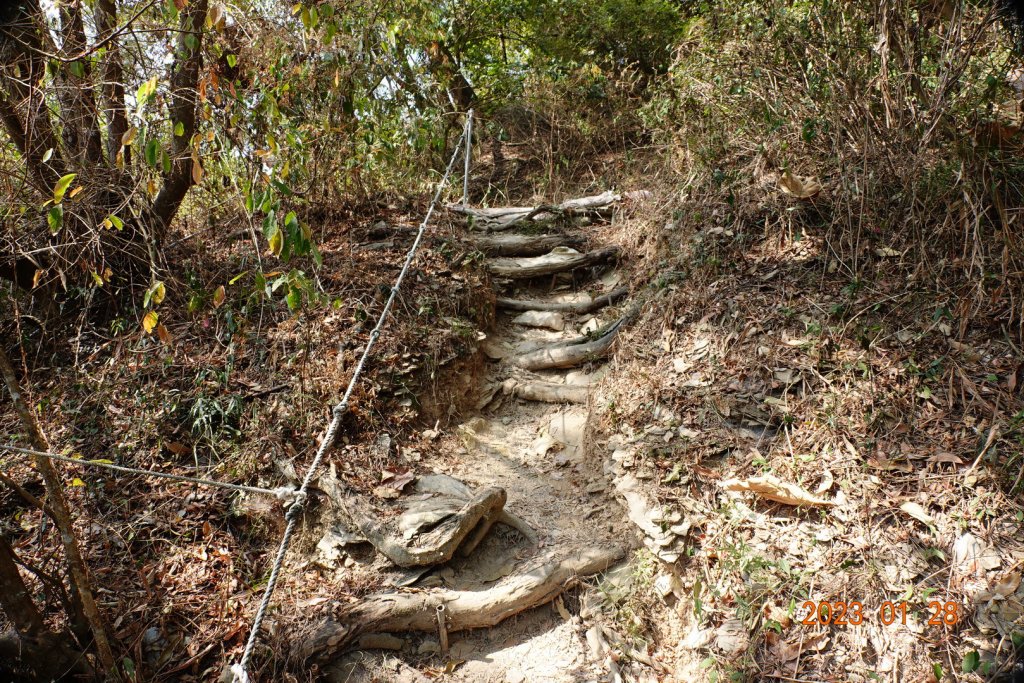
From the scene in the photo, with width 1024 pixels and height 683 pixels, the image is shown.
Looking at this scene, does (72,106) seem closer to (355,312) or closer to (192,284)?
(192,284)

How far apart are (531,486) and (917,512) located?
215 centimetres

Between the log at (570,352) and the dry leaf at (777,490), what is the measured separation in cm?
186

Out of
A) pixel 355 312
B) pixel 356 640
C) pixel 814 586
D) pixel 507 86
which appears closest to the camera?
pixel 814 586

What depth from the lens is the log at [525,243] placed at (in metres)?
5.84

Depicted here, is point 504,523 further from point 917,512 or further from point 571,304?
point 571,304

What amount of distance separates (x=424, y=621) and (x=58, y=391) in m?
3.14

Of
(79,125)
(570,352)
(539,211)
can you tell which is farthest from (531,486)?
(79,125)

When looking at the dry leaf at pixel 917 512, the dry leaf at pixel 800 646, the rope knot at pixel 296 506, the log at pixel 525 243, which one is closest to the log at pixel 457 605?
the rope knot at pixel 296 506

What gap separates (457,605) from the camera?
10.6 ft

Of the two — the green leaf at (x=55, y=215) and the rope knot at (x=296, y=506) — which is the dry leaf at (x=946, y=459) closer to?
the rope knot at (x=296, y=506)

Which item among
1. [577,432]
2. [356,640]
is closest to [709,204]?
[577,432]

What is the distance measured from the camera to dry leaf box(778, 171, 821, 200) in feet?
14.2

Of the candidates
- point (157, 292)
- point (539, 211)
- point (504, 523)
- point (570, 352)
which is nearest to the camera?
point (157, 292)

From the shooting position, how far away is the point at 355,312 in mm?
4625
